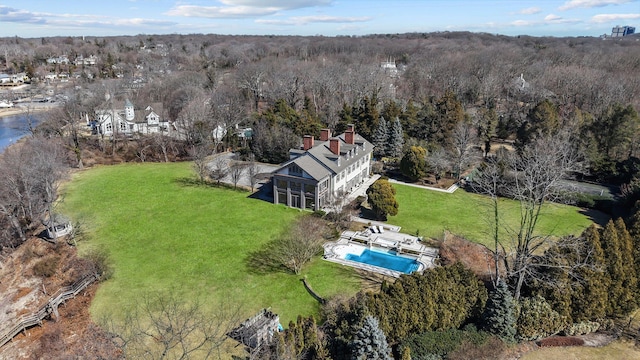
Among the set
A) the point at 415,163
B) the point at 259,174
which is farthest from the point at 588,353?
the point at 259,174

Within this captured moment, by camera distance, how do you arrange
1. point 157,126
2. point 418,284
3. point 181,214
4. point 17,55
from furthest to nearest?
point 17,55, point 157,126, point 181,214, point 418,284

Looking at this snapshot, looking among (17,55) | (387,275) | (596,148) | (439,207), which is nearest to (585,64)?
(596,148)

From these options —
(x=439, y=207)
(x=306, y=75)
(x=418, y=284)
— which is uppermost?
(x=306, y=75)

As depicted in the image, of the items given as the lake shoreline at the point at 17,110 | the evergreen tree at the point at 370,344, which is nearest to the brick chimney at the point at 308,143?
the evergreen tree at the point at 370,344

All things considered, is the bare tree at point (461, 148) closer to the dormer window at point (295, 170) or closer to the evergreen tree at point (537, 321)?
the dormer window at point (295, 170)

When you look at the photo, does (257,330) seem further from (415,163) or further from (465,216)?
(415,163)

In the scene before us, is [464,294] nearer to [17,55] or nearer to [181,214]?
[181,214]
